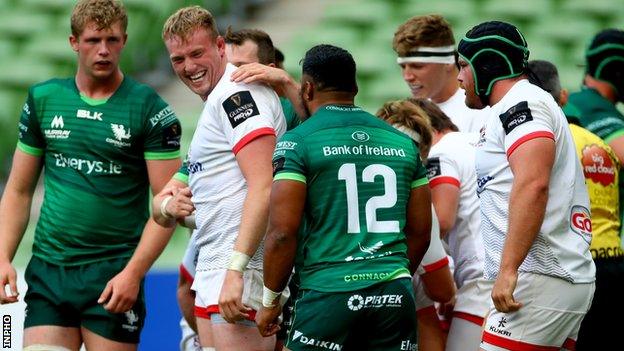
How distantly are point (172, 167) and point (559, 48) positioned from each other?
5.84 m

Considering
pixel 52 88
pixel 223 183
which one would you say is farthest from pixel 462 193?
pixel 52 88

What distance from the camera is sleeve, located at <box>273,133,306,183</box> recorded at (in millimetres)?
4980

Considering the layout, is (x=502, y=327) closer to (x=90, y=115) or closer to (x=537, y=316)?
(x=537, y=316)

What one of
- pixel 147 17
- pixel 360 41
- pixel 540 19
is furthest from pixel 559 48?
pixel 147 17

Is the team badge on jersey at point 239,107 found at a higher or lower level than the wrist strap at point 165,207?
higher

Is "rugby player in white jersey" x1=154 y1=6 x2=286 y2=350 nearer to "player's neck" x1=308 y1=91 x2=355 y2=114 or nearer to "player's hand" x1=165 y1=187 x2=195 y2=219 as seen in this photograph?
"player's hand" x1=165 y1=187 x2=195 y2=219

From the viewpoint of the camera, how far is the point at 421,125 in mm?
5984

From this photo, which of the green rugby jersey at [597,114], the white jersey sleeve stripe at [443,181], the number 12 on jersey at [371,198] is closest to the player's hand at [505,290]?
the number 12 on jersey at [371,198]

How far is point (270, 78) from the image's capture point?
18.7ft

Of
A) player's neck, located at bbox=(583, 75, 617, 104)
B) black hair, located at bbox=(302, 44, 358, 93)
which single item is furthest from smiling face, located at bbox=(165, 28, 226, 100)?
player's neck, located at bbox=(583, 75, 617, 104)

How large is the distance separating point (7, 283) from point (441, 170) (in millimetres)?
2091

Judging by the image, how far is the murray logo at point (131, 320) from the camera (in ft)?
20.4

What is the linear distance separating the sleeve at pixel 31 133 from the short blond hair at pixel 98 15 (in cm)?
42

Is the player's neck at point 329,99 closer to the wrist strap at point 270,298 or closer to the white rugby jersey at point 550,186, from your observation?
the white rugby jersey at point 550,186
